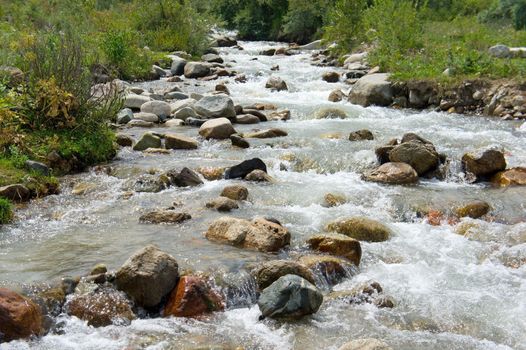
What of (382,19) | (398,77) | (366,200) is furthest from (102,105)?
(382,19)

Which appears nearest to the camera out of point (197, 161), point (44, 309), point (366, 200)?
point (44, 309)

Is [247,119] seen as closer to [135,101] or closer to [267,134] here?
[267,134]

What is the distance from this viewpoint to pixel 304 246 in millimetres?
7051

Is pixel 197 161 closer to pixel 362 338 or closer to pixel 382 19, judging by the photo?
pixel 362 338

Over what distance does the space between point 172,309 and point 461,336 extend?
269 centimetres

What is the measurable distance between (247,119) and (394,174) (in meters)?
5.24

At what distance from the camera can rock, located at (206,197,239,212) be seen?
8.22 meters

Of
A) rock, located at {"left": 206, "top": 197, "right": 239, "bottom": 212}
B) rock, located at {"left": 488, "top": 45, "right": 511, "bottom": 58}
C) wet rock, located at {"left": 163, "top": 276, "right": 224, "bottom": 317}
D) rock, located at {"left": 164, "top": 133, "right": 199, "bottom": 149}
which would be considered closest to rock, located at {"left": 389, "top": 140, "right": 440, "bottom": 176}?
rock, located at {"left": 206, "top": 197, "right": 239, "bottom": 212}

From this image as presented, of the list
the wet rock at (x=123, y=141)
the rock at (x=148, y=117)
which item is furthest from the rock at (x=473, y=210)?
the rock at (x=148, y=117)

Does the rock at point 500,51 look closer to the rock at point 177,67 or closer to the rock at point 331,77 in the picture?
the rock at point 331,77

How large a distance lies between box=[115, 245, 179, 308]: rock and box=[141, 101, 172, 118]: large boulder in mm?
8825

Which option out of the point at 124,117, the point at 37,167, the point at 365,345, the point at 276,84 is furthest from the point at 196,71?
the point at 365,345

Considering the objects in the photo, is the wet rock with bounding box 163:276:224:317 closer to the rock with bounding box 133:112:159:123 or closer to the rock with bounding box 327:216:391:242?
the rock with bounding box 327:216:391:242

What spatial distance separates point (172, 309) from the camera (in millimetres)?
5539
